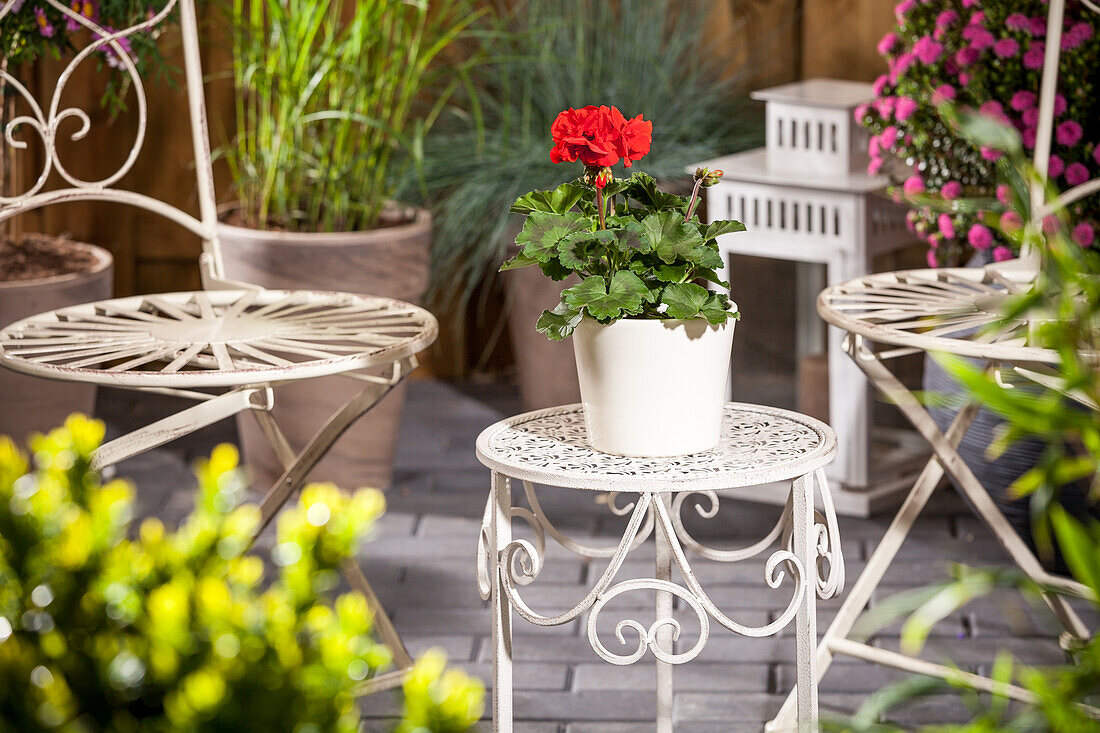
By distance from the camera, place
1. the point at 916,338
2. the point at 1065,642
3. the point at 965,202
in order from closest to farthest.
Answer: the point at 965,202
the point at 916,338
the point at 1065,642

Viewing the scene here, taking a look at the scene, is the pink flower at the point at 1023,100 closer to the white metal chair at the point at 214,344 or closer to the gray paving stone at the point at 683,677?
the gray paving stone at the point at 683,677

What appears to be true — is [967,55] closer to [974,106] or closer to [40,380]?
[974,106]

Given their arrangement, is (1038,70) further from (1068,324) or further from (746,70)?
(1068,324)

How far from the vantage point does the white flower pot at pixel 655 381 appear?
1.47 metres

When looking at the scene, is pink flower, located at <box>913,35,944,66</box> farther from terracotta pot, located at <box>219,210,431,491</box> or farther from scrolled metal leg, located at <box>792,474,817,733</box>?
scrolled metal leg, located at <box>792,474,817,733</box>

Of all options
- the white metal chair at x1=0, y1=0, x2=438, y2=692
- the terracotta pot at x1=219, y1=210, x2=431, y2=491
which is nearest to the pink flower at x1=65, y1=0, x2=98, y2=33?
the white metal chair at x1=0, y1=0, x2=438, y2=692

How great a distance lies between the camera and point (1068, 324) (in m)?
0.69

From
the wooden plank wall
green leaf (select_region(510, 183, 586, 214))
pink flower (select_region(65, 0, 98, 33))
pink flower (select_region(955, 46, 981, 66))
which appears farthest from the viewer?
the wooden plank wall

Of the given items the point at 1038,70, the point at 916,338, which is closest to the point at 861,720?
the point at 916,338

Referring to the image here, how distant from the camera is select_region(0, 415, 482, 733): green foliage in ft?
2.04

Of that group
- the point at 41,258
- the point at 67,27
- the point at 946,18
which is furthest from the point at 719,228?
the point at 41,258

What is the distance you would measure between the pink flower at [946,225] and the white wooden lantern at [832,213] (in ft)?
0.39

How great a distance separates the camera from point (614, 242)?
1.47m

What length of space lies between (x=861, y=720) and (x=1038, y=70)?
85.4 inches
